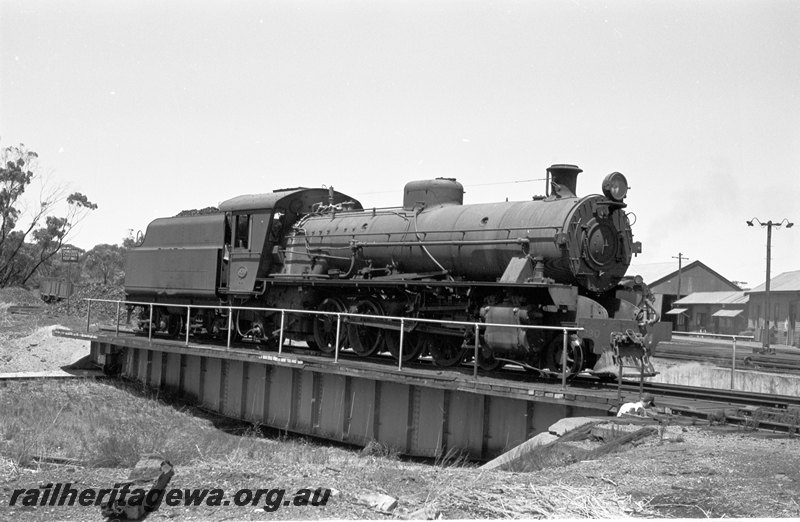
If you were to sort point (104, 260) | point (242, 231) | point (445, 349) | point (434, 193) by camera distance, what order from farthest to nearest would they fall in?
point (104, 260), point (242, 231), point (434, 193), point (445, 349)

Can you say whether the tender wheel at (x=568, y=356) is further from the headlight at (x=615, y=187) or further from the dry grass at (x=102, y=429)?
the dry grass at (x=102, y=429)

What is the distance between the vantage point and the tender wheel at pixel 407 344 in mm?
16047

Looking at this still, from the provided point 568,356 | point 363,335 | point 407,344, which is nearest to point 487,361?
point 568,356

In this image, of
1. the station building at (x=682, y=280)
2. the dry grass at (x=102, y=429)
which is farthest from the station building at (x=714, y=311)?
the dry grass at (x=102, y=429)

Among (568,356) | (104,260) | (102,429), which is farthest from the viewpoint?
(104,260)

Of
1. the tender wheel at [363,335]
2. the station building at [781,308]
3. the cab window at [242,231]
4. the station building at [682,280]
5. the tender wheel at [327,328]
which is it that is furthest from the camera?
the station building at [682,280]

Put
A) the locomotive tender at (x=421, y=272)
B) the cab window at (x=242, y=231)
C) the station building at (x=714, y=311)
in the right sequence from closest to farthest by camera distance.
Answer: the locomotive tender at (x=421, y=272) < the cab window at (x=242, y=231) < the station building at (x=714, y=311)

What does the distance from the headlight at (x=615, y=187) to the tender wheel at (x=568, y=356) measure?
9.57 feet

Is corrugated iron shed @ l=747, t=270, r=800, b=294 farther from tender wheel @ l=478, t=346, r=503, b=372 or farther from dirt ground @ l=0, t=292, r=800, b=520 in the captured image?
dirt ground @ l=0, t=292, r=800, b=520

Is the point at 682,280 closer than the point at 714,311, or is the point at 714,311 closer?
the point at 714,311

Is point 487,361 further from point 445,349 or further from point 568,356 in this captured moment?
point 568,356

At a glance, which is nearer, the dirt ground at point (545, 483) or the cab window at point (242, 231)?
the dirt ground at point (545, 483)

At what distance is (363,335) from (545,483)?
A: 969 cm

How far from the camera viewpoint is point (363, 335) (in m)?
17.3
